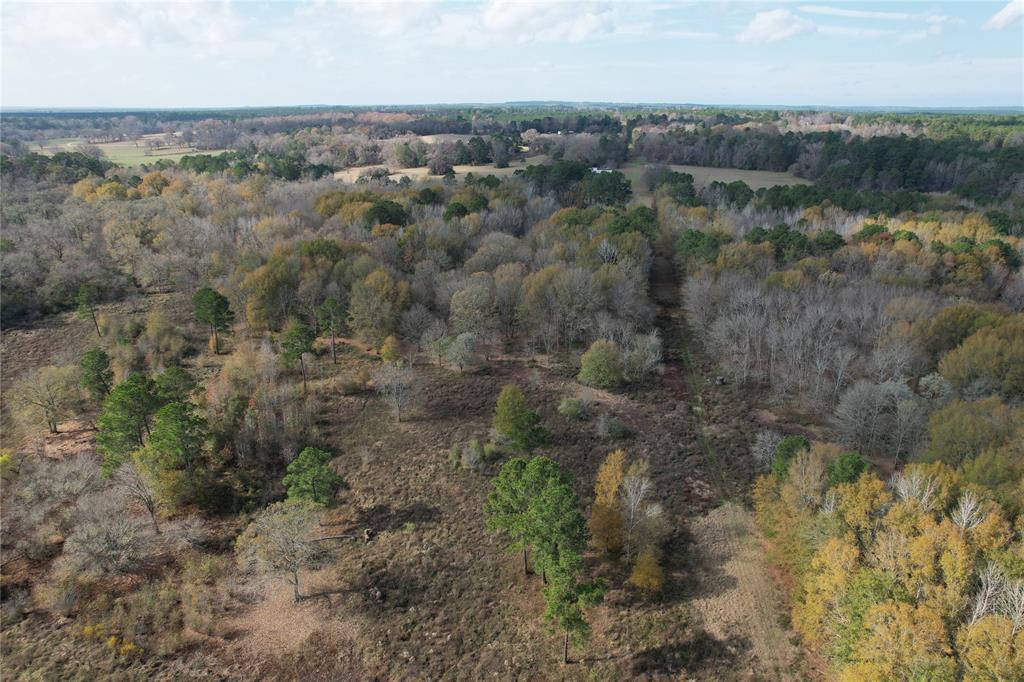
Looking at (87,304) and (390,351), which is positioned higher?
(87,304)

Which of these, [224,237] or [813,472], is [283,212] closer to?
[224,237]

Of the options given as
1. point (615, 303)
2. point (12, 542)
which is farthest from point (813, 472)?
point (12, 542)

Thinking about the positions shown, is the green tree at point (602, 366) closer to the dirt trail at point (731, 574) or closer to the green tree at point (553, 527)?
the dirt trail at point (731, 574)

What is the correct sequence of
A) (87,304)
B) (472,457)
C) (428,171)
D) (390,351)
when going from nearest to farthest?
(472,457) → (390,351) → (87,304) → (428,171)

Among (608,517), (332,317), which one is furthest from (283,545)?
(332,317)

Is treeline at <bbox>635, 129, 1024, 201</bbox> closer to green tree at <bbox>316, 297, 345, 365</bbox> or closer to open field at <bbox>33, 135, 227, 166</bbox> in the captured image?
green tree at <bbox>316, 297, 345, 365</bbox>

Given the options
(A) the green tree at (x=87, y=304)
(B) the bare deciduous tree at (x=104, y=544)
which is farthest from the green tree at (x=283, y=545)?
(A) the green tree at (x=87, y=304)

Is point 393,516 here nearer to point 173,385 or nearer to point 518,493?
point 518,493

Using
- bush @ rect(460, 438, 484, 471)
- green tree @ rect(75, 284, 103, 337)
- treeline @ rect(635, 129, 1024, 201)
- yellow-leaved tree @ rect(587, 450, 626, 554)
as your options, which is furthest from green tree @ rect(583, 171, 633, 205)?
green tree @ rect(75, 284, 103, 337)
